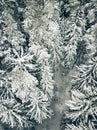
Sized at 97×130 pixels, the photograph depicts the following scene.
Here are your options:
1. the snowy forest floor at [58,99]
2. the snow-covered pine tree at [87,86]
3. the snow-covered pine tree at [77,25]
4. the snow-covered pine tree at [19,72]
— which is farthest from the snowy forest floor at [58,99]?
the snow-covered pine tree at [77,25]

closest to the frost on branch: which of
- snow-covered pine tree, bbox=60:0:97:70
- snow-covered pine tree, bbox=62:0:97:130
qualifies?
snow-covered pine tree, bbox=62:0:97:130

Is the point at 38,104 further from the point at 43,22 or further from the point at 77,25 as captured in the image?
the point at 77,25

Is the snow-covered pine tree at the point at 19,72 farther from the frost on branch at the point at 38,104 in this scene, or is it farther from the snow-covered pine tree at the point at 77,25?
the snow-covered pine tree at the point at 77,25

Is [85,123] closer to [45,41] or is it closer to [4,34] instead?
[45,41]

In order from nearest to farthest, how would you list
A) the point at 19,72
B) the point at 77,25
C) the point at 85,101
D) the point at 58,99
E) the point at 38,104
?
the point at 19,72 < the point at 85,101 < the point at 38,104 < the point at 77,25 < the point at 58,99

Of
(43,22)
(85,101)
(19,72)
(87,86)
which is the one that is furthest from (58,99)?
(43,22)
